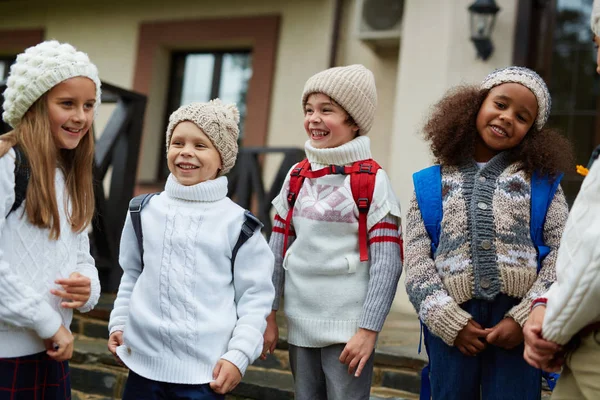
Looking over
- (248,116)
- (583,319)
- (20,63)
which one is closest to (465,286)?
(583,319)

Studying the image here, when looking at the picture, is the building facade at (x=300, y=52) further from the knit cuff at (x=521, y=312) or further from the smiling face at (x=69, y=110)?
the smiling face at (x=69, y=110)

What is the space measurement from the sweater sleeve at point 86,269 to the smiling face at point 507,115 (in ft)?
4.03

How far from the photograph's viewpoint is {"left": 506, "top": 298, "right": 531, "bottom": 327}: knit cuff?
188 cm

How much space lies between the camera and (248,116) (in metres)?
6.21

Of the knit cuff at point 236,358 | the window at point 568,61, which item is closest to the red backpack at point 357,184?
the knit cuff at point 236,358

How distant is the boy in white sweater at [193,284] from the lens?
1.91 m

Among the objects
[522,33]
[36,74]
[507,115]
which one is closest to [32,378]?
[36,74]

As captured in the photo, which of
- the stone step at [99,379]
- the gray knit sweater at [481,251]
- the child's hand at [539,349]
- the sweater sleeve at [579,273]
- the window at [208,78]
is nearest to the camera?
the sweater sleeve at [579,273]

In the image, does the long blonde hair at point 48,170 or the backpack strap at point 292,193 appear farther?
the backpack strap at point 292,193

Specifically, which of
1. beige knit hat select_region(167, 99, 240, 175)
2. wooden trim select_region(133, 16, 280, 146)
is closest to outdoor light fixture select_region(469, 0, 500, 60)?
wooden trim select_region(133, 16, 280, 146)

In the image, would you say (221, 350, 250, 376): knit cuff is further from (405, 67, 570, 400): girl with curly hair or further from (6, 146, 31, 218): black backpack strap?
(6, 146, 31, 218): black backpack strap

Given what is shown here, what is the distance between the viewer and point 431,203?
2113 millimetres

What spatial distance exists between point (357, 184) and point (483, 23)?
119 inches

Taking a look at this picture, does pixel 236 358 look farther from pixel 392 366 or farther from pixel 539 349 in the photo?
pixel 392 366
